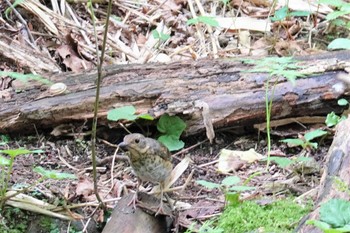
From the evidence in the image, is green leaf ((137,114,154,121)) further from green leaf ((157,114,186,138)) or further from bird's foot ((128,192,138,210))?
bird's foot ((128,192,138,210))

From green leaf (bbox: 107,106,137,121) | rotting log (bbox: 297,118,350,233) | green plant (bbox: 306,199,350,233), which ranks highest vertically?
green plant (bbox: 306,199,350,233)

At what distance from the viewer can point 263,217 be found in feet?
9.41

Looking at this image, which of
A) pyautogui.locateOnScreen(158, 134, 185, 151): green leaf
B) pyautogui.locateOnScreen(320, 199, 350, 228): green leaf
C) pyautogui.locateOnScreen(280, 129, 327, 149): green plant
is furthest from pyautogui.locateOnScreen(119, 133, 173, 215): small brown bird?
pyautogui.locateOnScreen(320, 199, 350, 228): green leaf

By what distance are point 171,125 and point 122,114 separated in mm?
307

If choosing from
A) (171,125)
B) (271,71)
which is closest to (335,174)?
(271,71)

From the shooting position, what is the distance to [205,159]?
12.2ft

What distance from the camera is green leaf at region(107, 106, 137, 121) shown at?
3.58 meters

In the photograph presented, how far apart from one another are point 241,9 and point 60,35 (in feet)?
5.47

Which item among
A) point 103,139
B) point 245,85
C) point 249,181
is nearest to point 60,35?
point 103,139

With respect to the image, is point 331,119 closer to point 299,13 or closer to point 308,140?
point 308,140

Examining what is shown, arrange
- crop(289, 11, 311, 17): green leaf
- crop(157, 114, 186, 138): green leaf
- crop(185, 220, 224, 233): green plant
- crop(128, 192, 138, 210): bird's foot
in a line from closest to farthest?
crop(185, 220, 224, 233): green plant, crop(128, 192, 138, 210): bird's foot, crop(157, 114, 186, 138): green leaf, crop(289, 11, 311, 17): green leaf

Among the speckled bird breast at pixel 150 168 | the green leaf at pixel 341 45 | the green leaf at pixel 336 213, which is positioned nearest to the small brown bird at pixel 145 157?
the speckled bird breast at pixel 150 168

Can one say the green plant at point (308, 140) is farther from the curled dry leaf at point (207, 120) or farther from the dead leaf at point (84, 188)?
the dead leaf at point (84, 188)

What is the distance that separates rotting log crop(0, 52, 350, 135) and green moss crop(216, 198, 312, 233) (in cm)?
88
